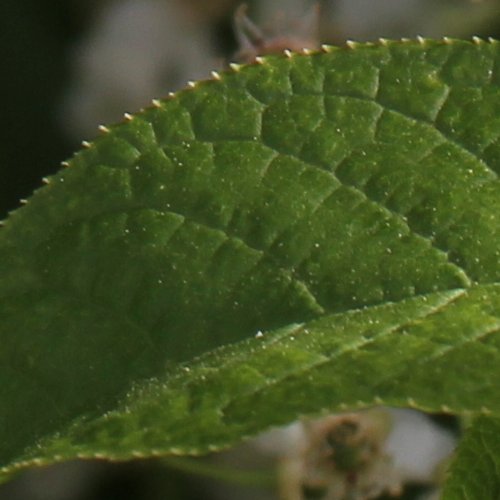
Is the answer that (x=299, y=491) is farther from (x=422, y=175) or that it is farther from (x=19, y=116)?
(x=19, y=116)

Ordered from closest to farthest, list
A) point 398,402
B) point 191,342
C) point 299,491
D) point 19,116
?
point 398,402 < point 191,342 < point 299,491 < point 19,116

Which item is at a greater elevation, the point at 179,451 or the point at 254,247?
the point at 254,247

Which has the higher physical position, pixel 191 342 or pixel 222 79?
pixel 222 79

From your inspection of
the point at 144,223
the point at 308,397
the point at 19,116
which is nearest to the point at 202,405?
the point at 308,397

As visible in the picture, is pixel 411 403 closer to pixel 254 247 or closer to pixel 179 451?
pixel 179 451

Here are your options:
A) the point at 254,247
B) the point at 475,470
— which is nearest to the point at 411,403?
the point at 475,470

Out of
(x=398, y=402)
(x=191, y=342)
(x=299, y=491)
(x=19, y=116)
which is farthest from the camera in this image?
(x=19, y=116)
